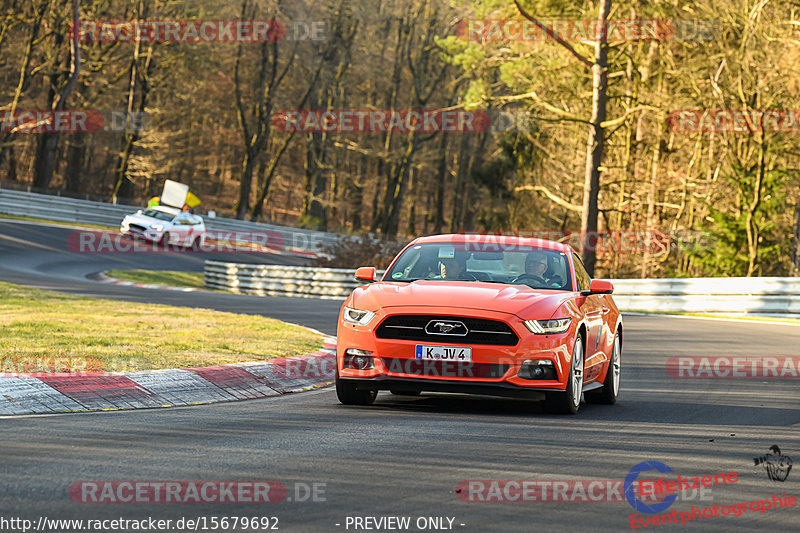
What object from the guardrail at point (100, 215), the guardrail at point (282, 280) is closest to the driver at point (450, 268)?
the guardrail at point (282, 280)

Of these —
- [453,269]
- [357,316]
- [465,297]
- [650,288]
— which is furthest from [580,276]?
[650,288]

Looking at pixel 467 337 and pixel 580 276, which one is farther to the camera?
pixel 580 276

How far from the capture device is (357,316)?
9.69 meters

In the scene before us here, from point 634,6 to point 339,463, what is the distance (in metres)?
32.3

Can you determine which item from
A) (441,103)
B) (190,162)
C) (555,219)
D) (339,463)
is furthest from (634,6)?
(190,162)

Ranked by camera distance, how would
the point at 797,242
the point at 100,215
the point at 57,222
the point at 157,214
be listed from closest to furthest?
the point at 797,242, the point at 157,214, the point at 57,222, the point at 100,215

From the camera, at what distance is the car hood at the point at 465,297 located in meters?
9.41

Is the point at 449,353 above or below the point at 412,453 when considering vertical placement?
above

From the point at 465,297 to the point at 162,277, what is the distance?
2704 centimetres

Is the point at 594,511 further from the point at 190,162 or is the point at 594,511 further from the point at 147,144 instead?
the point at 190,162

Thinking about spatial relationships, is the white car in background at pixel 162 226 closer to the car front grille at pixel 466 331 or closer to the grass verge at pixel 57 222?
the grass verge at pixel 57 222

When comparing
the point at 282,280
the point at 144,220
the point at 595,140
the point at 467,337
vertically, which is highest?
the point at 595,140

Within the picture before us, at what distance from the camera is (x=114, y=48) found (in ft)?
188

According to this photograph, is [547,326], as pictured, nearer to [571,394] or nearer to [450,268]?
[571,394]
